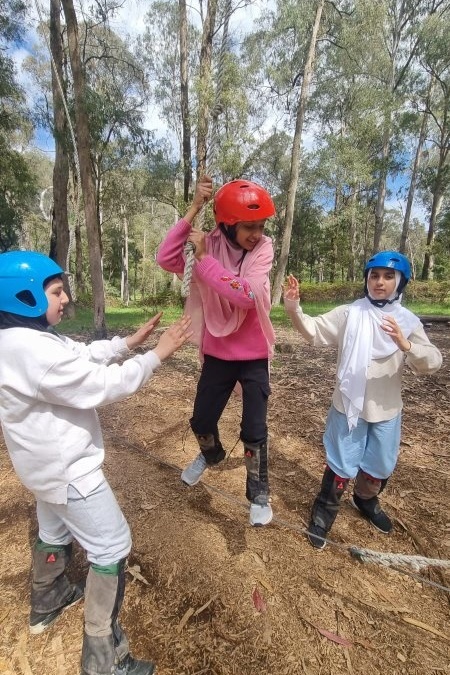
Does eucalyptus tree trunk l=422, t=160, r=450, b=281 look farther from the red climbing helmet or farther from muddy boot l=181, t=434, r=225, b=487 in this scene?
the red climbing helmet

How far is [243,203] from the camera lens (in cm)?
222

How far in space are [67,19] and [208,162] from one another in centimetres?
811

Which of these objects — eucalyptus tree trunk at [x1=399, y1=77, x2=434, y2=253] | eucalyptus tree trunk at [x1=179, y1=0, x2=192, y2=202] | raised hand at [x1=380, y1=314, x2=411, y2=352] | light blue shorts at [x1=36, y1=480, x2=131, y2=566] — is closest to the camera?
light blue shorts at [x1=36, y1=480, x2=131, y2=566]

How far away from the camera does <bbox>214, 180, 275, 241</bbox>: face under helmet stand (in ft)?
7.28

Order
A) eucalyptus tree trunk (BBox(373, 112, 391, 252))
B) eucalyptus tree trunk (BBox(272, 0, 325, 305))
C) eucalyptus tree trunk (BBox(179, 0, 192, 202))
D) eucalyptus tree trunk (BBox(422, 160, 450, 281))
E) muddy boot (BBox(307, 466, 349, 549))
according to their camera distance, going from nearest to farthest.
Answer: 1. muddy boot (BBox(307, 466, 349, 549))
2. eucalyptus tree trunk (BBox(272, 0, 325, 305))
3. eucalyptus tree trunk (BBox(179, 0, 192, 202))
4. eucalyptus tree trunk (BBox(373, 112, 391, 252))
5. eucalyptus tree trunk (BBox(422, 160, 450, 281))

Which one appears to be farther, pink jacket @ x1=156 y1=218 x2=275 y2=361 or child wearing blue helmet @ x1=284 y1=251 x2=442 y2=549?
child wearing blue helmet @ x1=284 y1=251 x2=442 y2=549

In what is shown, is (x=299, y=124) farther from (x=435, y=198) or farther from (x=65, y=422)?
(x=65, y=422)

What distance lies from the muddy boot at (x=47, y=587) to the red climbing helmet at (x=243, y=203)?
6.69 feet

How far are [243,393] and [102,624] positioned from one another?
53.4 inches

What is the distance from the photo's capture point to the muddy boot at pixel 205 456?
272 cm

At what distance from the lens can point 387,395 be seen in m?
2.54

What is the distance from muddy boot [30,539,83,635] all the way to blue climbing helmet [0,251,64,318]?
1.31 meters

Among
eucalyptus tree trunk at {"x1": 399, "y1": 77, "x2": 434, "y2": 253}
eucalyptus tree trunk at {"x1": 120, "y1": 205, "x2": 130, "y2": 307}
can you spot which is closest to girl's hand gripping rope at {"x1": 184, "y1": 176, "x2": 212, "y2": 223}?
eucalyptus tree trunk at {"x1": 399, "y1": 77, "x2": 434, "y2": 253}

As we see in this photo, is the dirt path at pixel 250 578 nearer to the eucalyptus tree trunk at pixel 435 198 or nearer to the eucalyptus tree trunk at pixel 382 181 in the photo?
the eucalyptus tree trunk at pixel 382 181
